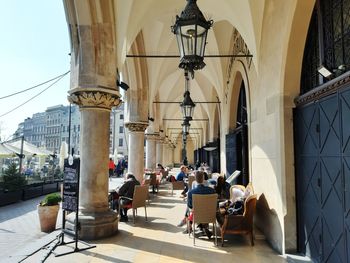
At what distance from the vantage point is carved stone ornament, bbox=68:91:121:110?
5602mm

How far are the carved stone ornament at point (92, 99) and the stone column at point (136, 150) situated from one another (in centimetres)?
544

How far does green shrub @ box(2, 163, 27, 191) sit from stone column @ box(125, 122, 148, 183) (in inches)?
193

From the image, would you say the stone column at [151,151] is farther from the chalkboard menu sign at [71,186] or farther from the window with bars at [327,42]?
the window with bars at [327,42]

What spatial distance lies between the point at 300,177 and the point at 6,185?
1123 cm

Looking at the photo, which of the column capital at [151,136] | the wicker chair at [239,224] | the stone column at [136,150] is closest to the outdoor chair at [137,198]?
the wicker chair at [239,224]

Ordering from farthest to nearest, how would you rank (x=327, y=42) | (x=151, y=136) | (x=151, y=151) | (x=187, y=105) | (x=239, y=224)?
(x=151, y=136) < (x=151, y=151) < (x=187, y=105) < (x=239, y=224) < (x=327, y=42)

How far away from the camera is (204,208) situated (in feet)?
17.3

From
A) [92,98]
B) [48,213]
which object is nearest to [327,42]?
[92,98]

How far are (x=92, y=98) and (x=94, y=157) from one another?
1.11 m

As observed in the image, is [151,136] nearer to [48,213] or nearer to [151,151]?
[151,151]

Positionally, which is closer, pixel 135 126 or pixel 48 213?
pixel 48 213

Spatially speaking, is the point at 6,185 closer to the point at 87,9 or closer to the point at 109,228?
the point at 109,228

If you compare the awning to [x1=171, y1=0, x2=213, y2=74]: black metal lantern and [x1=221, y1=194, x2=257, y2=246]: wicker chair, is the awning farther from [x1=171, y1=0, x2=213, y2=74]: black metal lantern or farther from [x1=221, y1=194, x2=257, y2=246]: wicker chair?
[x1=171, y1=0, x2=213, y2=74]: black metal lantern

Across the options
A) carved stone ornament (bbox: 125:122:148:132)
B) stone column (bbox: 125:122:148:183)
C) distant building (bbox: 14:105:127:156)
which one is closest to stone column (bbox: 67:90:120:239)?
stone column (bbox: 125:122:148:183)
